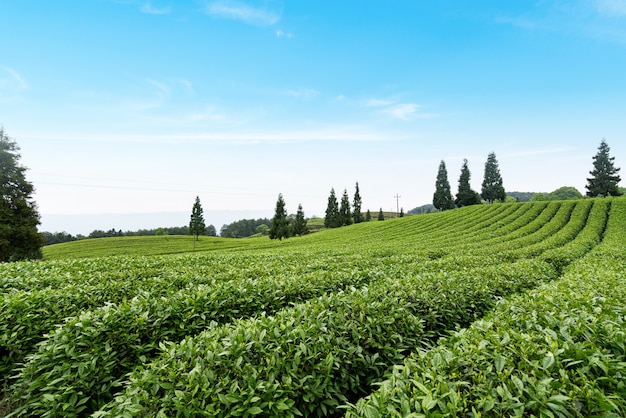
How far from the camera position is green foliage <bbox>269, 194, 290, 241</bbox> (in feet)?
191

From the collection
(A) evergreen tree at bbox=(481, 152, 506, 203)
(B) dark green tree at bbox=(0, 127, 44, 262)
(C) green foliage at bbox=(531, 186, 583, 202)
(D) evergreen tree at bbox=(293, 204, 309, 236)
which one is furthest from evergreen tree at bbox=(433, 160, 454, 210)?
(B) dark green tree at bbox=(0, 127, 44, 262)

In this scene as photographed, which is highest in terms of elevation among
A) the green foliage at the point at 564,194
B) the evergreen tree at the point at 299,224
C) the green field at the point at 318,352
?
the green foliage at the point at 564,194

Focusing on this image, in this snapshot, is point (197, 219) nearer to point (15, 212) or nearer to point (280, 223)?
point (280, 223)

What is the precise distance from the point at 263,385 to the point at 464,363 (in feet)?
6.14

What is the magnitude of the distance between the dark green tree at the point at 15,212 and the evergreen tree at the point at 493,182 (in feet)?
256

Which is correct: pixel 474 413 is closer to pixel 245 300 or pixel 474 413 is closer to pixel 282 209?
pixel 245 300

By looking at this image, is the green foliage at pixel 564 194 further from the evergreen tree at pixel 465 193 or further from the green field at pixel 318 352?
the green field at pixel 318 352

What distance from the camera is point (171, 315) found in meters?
4.77

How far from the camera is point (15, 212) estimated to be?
29125mm

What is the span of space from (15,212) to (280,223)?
1470 inches

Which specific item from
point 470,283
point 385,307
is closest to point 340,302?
point 385,307

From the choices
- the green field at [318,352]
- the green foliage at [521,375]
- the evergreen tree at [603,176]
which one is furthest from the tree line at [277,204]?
the green foliage at [521,375]

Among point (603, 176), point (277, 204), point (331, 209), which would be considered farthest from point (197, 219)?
Result: point (603, 176)

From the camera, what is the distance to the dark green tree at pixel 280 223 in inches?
2287
